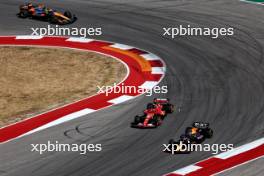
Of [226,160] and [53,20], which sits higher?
[53,20]

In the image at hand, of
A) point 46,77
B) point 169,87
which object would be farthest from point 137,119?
point 46,77

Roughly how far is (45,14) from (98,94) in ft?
28.4

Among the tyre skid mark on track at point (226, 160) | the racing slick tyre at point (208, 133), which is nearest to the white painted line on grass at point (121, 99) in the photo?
the racing slick tyre at point (208, 133)

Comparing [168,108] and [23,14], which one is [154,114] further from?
[23,14]

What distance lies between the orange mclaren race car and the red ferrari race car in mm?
9880

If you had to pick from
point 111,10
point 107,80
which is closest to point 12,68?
point 107,80

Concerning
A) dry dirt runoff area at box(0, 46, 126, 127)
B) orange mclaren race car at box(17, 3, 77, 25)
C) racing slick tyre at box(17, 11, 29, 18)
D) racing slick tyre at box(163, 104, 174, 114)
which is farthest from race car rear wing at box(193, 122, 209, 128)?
racing slick tyre at box(17, 11, 29, 18)

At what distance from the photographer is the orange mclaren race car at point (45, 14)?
3222cm

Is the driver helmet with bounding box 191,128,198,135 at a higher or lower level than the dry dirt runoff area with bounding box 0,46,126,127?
higher

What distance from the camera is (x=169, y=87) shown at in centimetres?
2541

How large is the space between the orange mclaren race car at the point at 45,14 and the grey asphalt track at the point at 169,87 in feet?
0.98

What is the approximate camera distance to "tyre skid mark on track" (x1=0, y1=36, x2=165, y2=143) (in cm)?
2292

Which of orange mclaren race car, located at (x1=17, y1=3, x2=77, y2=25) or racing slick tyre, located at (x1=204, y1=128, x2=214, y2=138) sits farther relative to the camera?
orange mclaren race car, located at (x1=17, y1=3, x2=77, y2=25)

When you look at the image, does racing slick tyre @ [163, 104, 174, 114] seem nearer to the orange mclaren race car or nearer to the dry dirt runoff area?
the dry dirt runoff area
